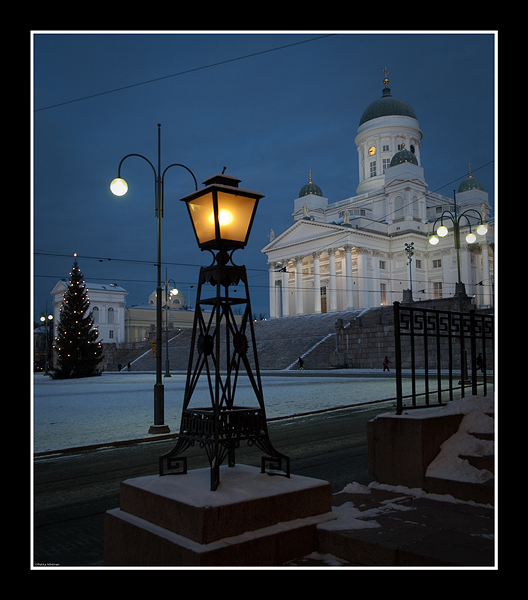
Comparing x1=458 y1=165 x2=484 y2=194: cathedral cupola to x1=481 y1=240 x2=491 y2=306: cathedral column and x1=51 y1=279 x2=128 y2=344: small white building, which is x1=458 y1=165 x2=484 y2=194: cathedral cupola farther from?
x1=51 y1=279 x2=128 y2=344: small white building

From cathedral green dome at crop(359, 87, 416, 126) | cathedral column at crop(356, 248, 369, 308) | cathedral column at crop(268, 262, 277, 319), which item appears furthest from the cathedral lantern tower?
cathedral column at crop(268, 262, 277, 319)

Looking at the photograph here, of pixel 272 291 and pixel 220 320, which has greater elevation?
pixel 272 291

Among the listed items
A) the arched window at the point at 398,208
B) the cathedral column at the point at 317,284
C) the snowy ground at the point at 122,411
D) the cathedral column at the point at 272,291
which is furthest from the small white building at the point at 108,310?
the snowy ground at the point at 122,411

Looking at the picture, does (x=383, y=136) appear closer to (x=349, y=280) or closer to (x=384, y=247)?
(x=384, y=247)

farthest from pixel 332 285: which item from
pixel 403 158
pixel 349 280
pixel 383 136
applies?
pixel 383 136

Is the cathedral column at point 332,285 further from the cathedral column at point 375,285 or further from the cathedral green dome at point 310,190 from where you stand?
the cathedral green dome at point 310,190

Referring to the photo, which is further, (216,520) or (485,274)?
(485,274)

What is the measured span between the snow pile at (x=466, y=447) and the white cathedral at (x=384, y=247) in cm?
6394

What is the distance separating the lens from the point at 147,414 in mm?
16141

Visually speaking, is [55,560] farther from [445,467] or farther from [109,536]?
[445,467]

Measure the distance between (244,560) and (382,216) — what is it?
81.3 metres

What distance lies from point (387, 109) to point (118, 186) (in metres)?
83.2

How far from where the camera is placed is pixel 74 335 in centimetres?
4366

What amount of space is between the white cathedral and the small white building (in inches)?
1131
